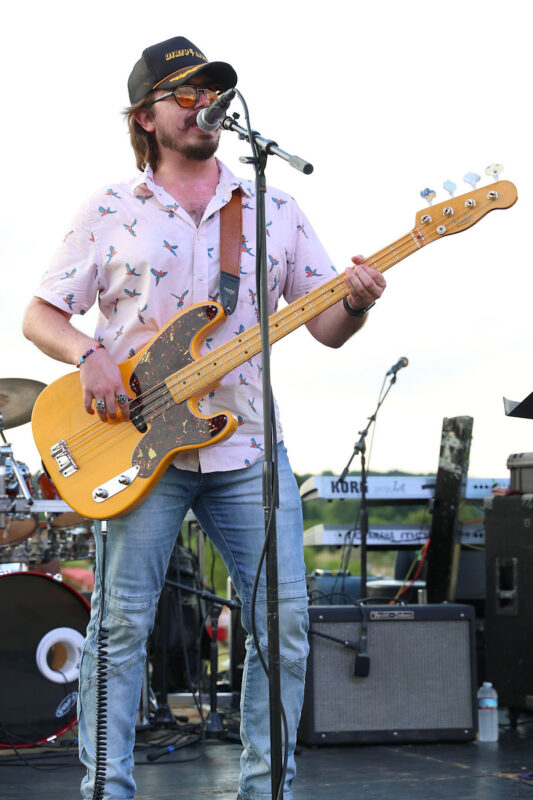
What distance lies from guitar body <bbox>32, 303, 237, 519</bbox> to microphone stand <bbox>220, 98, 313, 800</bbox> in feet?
0.98

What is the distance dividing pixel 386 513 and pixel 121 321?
3.20 m

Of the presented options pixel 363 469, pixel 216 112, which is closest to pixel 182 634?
pixel 363 469

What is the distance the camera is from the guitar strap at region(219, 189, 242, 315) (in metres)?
2.30

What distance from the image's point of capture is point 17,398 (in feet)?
14.4

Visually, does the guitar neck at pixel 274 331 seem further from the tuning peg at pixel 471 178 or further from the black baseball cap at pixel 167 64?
the black baseball cap at pixel 167 64

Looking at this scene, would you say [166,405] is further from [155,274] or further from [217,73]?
[217,73]

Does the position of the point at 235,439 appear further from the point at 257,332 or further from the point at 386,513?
the point at 386,513

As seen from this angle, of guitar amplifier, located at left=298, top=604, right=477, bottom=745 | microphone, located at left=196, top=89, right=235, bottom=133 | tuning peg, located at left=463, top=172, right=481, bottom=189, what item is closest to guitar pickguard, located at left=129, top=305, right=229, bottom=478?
microphone, located at left=196, top=89, right=235, bottom=133

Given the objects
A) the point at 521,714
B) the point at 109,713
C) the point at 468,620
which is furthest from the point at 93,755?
the point at 521,714

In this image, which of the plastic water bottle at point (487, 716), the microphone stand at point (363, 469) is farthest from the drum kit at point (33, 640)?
the plastic water bottle at point (487, 716)

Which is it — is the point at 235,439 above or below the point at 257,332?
below

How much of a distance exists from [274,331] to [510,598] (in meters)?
2.55

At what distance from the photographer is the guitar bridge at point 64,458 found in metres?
2.31

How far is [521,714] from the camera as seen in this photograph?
15.6 ft
